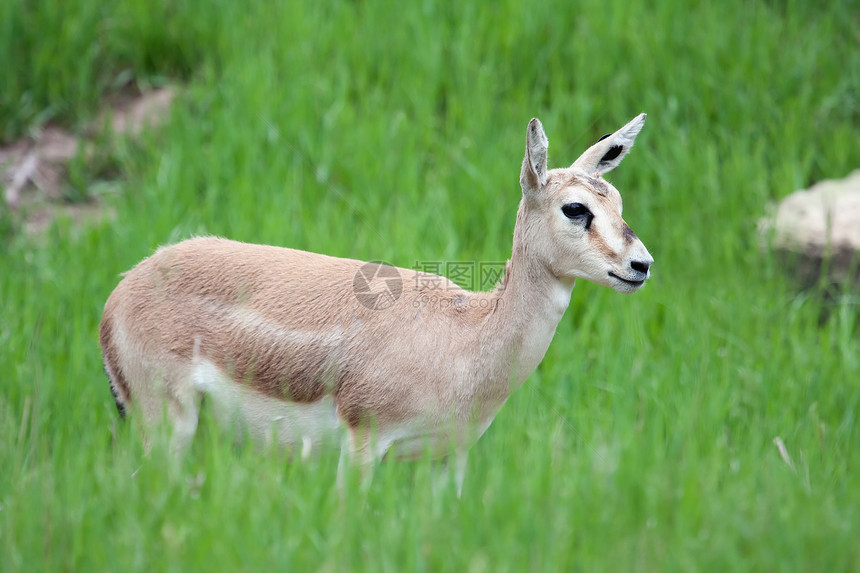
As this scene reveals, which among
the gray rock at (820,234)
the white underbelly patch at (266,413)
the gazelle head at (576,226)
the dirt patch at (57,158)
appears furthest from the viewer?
the dirt patch at (57,158)

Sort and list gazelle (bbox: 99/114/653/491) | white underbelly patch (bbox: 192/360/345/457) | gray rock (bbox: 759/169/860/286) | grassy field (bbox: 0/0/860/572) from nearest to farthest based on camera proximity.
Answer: grassy field (bbox: 0/0/860/572) < gazelle (bbox: 99/114/653/491) < white underbelly patch (bbox: 192/360/345/457) < gray rock (bbox: 759/169/860/286)

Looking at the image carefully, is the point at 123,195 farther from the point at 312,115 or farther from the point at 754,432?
the point at 754,432

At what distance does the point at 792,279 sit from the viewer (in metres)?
6.75

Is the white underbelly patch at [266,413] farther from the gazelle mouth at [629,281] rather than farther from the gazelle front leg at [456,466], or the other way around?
the gazelle mouth at [629,281]

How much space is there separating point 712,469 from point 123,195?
550cm

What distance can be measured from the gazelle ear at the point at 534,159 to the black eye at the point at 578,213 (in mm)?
189

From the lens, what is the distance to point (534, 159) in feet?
12.7

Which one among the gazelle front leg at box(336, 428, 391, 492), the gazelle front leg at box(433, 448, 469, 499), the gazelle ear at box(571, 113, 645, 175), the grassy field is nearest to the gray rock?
the grassy field

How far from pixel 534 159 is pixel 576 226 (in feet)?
1.16

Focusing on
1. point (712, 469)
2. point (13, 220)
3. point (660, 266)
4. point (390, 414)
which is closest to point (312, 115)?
point (13, 220)

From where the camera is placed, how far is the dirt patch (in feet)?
24.5

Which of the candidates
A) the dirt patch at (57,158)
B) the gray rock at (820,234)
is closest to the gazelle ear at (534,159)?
the gray rock at (820,234)

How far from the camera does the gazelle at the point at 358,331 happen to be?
13.0ft

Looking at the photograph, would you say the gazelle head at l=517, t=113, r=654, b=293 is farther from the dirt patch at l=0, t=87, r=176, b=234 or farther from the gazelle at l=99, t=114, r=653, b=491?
the dirt patch at l=0, t=87, r=176, b=234
